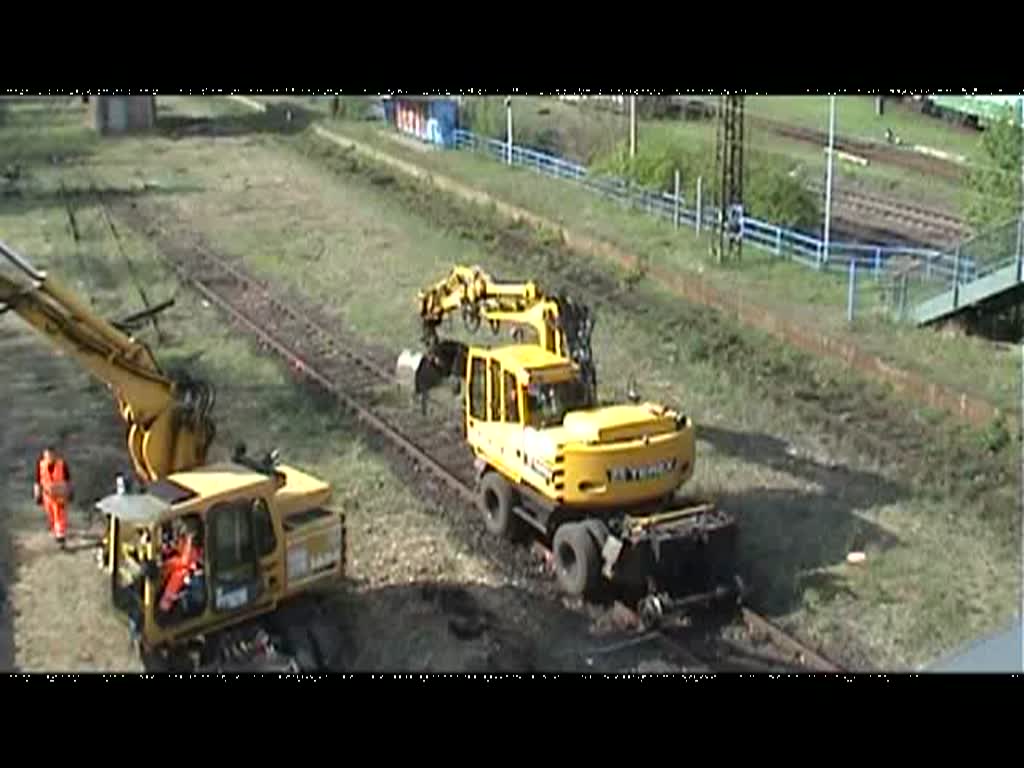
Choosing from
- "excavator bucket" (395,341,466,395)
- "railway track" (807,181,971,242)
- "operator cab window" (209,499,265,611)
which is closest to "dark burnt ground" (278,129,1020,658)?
"excavator bucket" (395,341,466,395)

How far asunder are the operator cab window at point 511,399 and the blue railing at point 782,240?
9328mm

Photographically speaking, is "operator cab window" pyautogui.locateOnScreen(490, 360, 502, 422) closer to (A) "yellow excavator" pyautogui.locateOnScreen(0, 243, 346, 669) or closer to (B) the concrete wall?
(A) "yellow excavator" pyautogui.locateOnScreen(0, 243, 346, 669)

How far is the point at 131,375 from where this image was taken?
1312 cm

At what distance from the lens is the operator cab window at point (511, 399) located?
47.3 ft

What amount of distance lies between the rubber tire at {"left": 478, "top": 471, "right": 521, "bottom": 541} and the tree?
39.6 feet

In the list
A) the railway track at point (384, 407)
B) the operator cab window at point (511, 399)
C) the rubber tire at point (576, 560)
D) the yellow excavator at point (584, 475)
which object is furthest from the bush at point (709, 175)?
the rubber tire at point (576, 560)

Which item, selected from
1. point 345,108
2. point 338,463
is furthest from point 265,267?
point 345,108

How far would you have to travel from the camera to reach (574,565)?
13555 millimetres

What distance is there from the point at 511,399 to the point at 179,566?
379 cm

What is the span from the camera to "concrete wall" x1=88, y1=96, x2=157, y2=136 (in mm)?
41938

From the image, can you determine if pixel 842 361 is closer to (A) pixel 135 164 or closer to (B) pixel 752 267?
(B) pixel 752 267

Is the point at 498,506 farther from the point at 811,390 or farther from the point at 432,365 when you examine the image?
the point at 811,390

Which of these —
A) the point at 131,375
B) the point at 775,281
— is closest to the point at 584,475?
the point at 131,375

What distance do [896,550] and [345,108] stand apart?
104 ft
